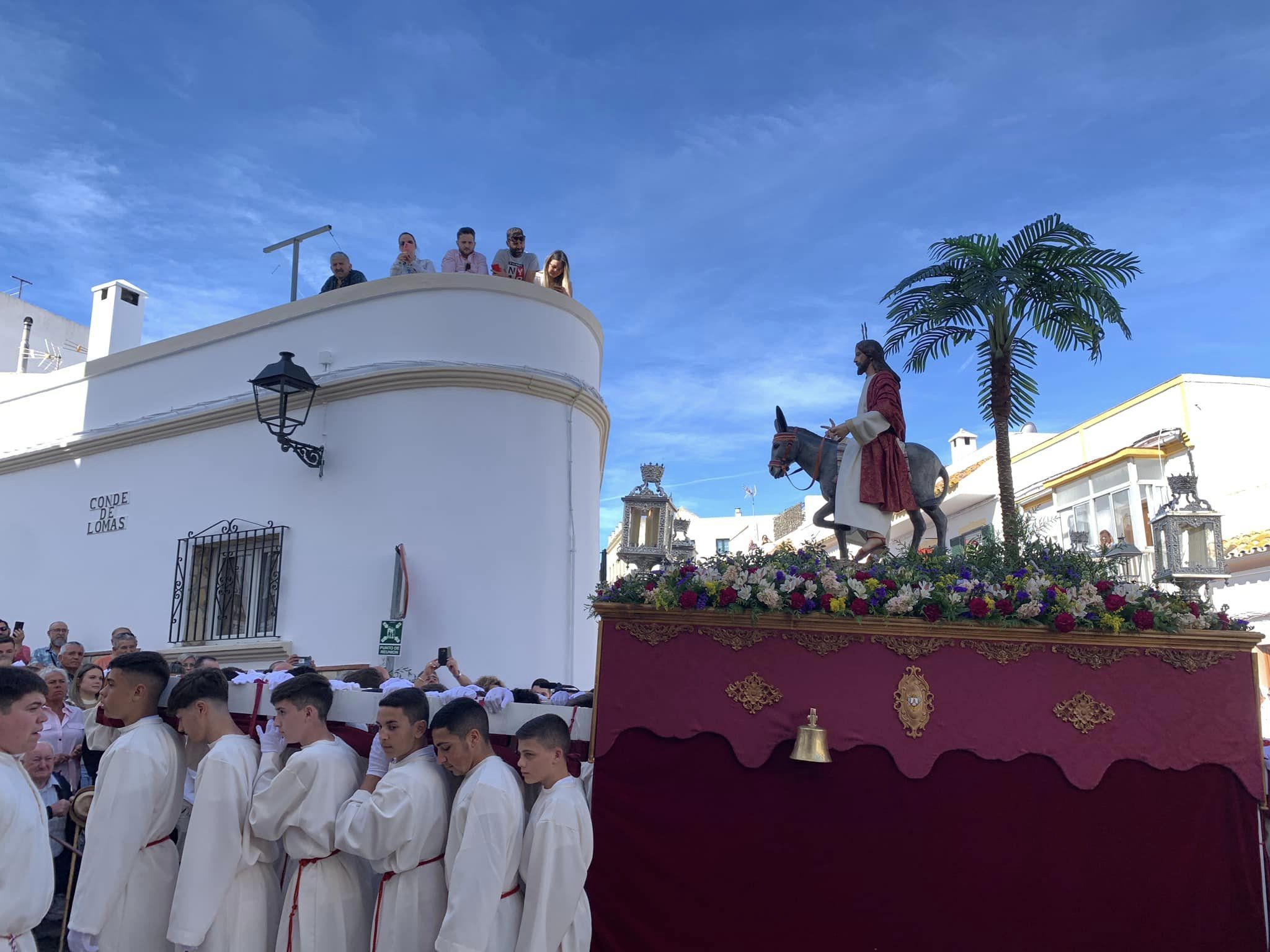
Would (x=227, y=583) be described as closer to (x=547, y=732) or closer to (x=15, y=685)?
(x=547, y=732)

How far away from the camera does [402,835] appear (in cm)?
435

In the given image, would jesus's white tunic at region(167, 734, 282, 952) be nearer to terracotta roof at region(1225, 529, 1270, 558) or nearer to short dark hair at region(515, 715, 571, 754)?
short dark hair at region(515, 715, 571, 754)

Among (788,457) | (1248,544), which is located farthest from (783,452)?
(1248,544)

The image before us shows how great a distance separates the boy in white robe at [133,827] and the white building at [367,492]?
4629 mm

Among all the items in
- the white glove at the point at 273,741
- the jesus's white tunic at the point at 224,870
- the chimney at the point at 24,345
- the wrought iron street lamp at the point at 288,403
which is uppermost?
the chimney at the point at 24,345

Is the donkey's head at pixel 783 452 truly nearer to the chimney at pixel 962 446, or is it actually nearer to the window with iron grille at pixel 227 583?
the window with iron grille at pixel 227 583

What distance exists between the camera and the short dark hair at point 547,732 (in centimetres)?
454

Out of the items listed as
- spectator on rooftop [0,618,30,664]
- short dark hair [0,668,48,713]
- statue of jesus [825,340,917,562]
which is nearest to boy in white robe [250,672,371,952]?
short dark hair [0,668,48,713]

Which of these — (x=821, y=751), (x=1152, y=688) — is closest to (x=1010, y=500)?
(x=1152, y=688)

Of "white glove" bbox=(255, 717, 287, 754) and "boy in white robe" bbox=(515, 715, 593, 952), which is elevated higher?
"white glove" bbox=(255, 717, 287, 754)

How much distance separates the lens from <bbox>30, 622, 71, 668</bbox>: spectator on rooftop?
8930mm

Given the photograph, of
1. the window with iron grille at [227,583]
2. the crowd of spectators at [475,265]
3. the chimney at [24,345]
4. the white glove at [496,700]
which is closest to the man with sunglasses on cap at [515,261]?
the crowd of spectators at [475,265]

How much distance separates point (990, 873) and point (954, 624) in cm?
128

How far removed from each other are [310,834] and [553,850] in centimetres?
113
